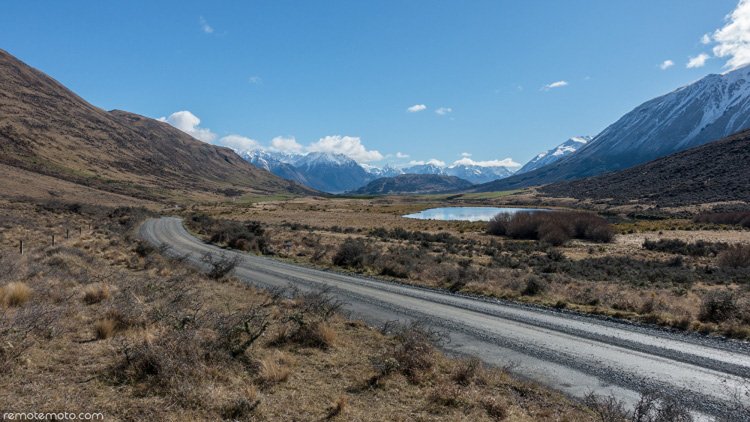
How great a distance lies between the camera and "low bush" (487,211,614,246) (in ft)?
167

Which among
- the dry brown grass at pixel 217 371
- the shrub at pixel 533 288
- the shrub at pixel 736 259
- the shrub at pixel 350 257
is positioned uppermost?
the dry brown grass at pixel 217 371

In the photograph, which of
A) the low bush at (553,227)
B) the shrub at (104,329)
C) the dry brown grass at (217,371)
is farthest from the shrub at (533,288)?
the low bush at (553,227)

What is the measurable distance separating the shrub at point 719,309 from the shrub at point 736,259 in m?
21.3

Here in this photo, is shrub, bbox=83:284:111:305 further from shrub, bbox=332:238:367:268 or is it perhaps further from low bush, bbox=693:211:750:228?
low bush, bbox=693:211:750:228

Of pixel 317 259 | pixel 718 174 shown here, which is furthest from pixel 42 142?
pixel 718 174

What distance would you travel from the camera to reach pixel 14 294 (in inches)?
369

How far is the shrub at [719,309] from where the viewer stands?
1319cm

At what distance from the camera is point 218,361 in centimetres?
731

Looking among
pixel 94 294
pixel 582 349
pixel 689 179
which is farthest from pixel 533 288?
pixel 689 179

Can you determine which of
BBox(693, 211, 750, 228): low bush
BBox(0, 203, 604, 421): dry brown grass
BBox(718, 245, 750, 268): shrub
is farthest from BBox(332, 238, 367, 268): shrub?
BBox(693, 211, 750, 228): low bush

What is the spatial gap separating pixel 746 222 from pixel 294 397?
7621 cm

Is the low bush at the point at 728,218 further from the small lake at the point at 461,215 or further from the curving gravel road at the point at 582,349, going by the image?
the curving gravel road at the point at 582,349

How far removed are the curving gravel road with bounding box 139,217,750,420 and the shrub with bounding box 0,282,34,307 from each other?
8996mm

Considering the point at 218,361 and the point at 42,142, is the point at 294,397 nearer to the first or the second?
the point at 218,361
